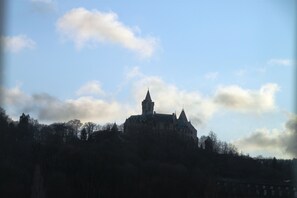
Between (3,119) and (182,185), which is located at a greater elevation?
(3,119)

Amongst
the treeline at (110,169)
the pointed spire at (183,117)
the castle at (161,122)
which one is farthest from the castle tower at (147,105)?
the treeline at (110,169)

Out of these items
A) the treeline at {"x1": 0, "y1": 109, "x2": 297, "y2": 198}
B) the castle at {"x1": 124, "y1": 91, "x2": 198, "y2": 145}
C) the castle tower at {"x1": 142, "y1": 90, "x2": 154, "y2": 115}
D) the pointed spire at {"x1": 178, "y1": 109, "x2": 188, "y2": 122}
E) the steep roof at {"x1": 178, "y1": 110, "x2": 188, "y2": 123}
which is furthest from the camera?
the castle tower at {"x1": 142, "y1": 90, "x2": 154, "y2": 115}

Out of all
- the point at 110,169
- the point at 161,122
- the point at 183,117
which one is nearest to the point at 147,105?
the point at 183,117

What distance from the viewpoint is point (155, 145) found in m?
70.1

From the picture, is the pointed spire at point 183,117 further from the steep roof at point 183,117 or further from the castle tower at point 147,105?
the castle tower at point 147,105

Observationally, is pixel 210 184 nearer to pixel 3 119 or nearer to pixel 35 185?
pixel 35 185

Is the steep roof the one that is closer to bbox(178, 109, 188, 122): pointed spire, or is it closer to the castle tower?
bbox(178, 109, 188, 122): pointed spire

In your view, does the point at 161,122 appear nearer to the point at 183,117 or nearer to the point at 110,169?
the point at 183,117

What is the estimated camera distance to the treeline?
45406mm

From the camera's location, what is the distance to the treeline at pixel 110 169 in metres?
45.4

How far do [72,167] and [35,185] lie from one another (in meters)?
7.66

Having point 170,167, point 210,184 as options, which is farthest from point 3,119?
point 210,184

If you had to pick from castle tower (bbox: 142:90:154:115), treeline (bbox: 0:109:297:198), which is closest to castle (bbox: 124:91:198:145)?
castle tower (bbox: 142:90:154:115)

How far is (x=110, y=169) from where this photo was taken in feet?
165
